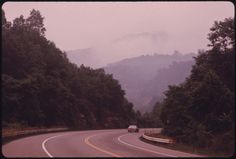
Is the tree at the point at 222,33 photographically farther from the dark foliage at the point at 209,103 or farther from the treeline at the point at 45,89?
→ the treeline at the point at 45,89

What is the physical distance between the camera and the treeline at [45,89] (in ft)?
237

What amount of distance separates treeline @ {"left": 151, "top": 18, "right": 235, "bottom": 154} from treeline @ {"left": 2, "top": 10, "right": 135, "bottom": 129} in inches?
914

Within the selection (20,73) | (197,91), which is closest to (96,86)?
(20,73)

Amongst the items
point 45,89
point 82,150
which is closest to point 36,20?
point 45,89

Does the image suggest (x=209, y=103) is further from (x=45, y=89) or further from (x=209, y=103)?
(x=45, y=89)

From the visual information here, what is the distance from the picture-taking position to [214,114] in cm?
4212

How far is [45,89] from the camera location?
84250 mm

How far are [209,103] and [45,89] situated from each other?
46.1m

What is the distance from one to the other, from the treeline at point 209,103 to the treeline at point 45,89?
23210 millimetres

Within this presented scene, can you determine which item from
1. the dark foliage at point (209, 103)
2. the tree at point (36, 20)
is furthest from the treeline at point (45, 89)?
the dark foliage at point (209, 103)

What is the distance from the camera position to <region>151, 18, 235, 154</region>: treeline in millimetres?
38844

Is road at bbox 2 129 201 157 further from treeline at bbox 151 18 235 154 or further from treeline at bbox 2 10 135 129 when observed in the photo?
treeline at bbox 2 10 135 129

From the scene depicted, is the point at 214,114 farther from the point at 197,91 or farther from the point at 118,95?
the point at 118,95

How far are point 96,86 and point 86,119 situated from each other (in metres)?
17.0
